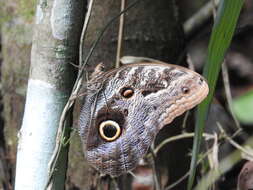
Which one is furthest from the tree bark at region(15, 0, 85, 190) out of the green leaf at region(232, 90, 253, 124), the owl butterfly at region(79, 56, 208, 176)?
the green leaf at region(232, 90, 253, 124)

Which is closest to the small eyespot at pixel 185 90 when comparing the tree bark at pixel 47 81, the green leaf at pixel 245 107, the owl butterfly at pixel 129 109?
the owl butterfly at pixel 129 109

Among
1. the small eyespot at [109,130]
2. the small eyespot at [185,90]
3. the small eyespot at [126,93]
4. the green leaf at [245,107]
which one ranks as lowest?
the small eyespot at [109,130]

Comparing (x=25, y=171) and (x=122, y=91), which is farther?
(x=122, y=91)

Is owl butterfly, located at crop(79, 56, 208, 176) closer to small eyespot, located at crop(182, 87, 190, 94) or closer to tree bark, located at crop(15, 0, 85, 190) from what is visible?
small eyespot, located at crop(182, 87, 190, 94)

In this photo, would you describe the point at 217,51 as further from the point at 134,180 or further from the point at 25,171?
the point at 134,180

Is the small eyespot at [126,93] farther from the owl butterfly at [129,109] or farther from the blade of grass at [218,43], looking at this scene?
the blade of grass at [218,43]

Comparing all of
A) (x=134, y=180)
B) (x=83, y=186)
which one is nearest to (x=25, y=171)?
(x=83, y=186)

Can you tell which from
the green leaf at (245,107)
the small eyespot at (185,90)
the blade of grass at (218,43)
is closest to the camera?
the green leaf at (245,107)

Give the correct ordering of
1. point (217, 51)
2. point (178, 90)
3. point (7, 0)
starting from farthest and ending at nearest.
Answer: point (7, 0)
point (178, 90)
point (217, 51)

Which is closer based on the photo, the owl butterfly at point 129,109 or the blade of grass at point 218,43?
the blade of grass at point 218,43
